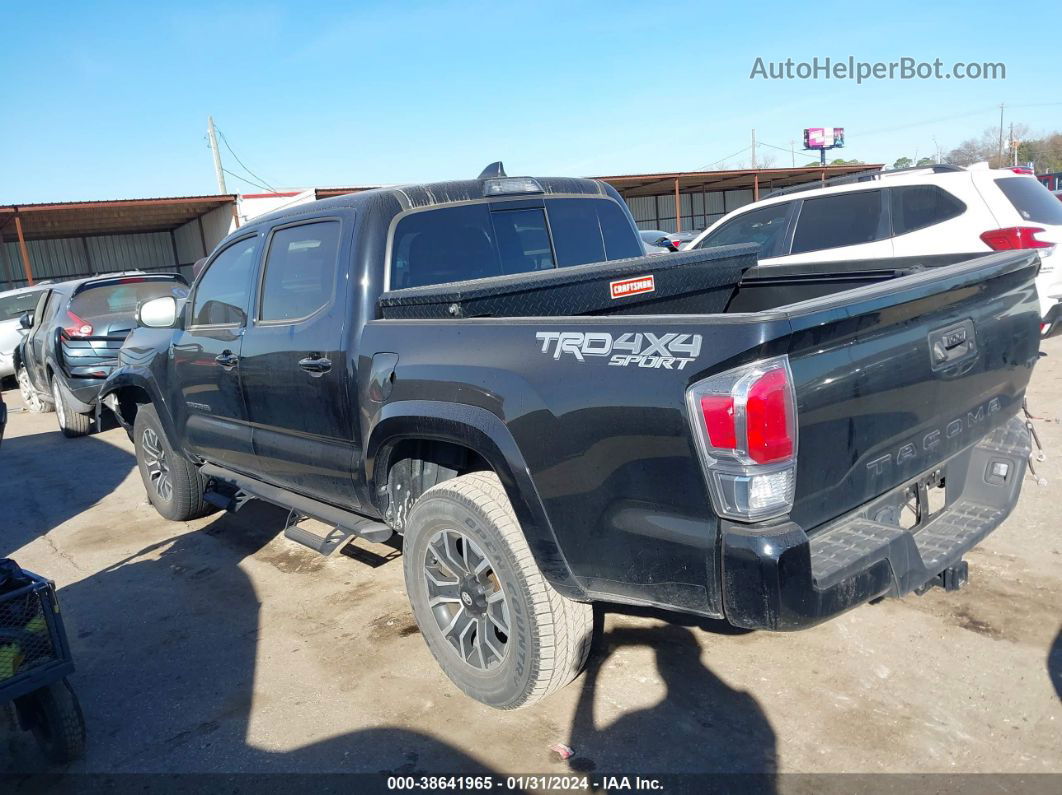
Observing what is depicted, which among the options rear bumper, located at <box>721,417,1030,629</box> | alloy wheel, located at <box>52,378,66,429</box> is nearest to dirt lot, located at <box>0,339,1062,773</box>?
rear bumper, located at <box>721,417,1030,629</box>

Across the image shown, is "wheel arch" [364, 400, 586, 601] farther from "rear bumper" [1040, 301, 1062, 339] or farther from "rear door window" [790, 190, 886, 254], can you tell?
"rear door window" [790, 190, 886, 254]

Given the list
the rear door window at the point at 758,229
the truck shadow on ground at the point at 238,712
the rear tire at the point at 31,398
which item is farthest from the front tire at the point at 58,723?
the rear tire at the point at 31,398

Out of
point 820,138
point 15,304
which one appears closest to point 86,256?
point 15,304

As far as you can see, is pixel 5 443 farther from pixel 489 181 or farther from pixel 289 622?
pixel 489 181

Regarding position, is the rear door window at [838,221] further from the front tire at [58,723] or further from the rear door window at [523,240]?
the front tire at [58,723]

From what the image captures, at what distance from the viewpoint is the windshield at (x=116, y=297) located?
29.2 feet

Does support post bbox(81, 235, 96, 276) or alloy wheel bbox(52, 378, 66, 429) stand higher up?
support post bbox(81, 235, 96, 276)

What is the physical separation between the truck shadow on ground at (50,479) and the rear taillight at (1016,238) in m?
7.52

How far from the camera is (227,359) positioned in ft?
14.2

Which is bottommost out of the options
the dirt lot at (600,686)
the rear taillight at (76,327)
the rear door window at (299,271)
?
the dirt lot at (600,686)

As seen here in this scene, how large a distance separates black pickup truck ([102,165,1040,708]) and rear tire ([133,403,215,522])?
1012 millimetres

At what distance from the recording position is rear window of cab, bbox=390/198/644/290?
364cm

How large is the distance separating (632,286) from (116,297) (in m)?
7.65

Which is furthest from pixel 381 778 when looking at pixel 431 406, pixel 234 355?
pixel 234 355
